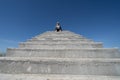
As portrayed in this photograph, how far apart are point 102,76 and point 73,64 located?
1.18m

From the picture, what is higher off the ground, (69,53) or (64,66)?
(69,53)

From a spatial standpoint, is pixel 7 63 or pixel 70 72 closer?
pixel 70 72

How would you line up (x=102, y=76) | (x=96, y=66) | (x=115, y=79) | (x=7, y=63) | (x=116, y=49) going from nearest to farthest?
1. (x=115, y=79)
2. (x=102, y=76)
3. (x=96, y=66)
4. (x=7, y=63)
5. (x=116, y=49)

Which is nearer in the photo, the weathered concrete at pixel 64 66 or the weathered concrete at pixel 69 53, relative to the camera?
the weathered concrete at pixel 64 66

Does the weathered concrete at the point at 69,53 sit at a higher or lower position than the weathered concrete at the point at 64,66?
higher

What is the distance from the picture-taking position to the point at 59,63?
4254 millimetres

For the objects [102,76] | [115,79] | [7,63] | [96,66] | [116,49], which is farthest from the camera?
[116,49]

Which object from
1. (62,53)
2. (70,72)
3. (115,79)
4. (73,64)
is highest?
(62,53)

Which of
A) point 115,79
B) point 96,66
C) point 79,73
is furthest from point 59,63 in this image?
point 115,79

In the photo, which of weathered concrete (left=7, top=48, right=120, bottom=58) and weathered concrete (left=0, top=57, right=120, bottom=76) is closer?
weathered concrete (left=0, top=57, right=120, bottom=76)

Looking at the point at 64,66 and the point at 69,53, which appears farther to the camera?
the point at 69,53

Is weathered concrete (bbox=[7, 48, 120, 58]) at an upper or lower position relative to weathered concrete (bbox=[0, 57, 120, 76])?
upper

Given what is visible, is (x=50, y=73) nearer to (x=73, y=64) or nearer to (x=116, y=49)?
(x=73, y=64)

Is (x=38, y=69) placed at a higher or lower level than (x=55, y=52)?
lower
